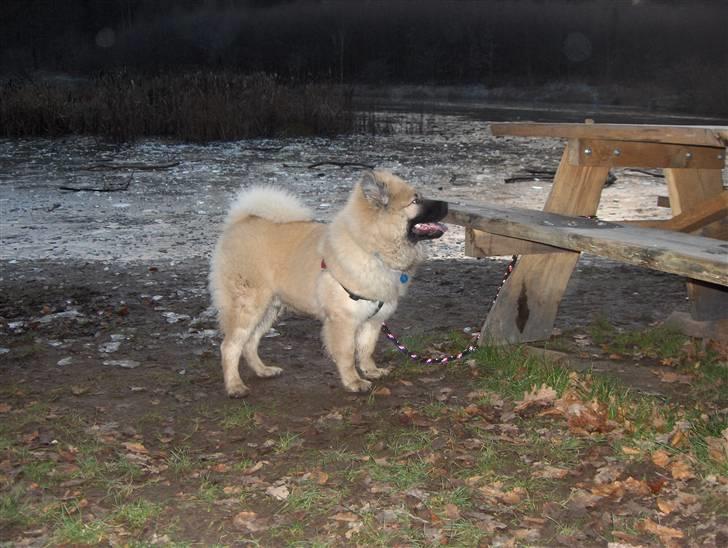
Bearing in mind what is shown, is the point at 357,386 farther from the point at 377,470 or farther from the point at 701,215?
the point at 701,215

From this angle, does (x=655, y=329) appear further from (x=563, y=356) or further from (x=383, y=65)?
(x=383, y=65)

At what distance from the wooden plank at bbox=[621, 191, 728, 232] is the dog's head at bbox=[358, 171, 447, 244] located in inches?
54.4

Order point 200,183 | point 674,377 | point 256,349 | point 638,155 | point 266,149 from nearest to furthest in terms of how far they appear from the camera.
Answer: point 674,377 → point 638,155 → point 256,349 → point 200,183 → point 266,149

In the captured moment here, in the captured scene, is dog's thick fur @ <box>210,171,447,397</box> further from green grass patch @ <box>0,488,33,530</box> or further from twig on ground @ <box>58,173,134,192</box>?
twig on ground @ <box>58,173,134,192</box>

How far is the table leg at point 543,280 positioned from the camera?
5.21 meters

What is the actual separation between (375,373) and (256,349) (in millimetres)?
823

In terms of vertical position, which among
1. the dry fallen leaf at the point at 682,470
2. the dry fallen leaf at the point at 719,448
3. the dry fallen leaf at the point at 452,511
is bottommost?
the dry fallen leaf at the point at 452,511

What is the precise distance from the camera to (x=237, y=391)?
4.83m

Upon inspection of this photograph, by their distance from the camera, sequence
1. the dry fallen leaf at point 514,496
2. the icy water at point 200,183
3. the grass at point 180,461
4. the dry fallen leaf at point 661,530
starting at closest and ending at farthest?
1. the dry fallen leaf at point 661,530
2. the dry fallen leaf at point 514,496
3. the grass at point 180,461
4. the icy water at point 200,183

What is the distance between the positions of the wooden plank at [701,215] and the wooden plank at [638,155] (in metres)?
0.27

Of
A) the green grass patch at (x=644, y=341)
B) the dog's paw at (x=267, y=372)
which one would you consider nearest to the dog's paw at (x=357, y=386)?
the dog's paw at (x=267, y=372)

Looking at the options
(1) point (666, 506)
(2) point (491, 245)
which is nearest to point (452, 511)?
(1) point (666, 506)

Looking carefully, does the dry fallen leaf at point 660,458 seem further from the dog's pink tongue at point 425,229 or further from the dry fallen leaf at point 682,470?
the dog's pink tongue at point 425,229

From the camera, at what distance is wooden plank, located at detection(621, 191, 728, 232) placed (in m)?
5.11
